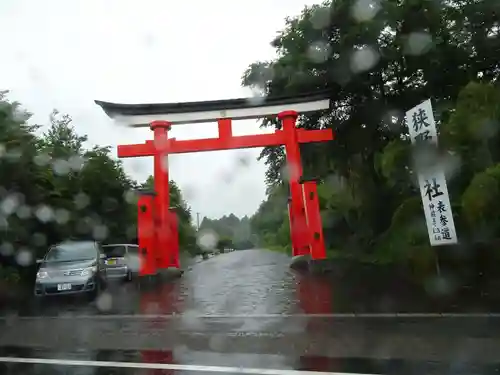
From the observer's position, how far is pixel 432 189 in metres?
10.4

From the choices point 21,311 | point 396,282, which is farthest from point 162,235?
point 396,282

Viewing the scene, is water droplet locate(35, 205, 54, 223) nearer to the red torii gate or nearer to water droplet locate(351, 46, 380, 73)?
the red torii gate

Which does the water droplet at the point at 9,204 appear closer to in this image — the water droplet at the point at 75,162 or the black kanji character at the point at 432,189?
the water droplet at the point at 75,162

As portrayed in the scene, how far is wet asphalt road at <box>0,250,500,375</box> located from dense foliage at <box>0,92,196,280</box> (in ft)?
12.9

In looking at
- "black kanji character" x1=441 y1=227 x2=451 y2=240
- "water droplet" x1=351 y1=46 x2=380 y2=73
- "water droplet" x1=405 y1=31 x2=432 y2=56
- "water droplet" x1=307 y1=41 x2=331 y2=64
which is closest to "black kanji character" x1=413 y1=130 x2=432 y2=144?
"black kanji character" x1=441 y1=227 x2=451 y2=240

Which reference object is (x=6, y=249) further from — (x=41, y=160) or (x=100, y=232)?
(x=100, y=232)

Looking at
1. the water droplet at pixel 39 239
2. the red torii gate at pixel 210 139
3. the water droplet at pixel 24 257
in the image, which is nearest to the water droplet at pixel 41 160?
the water droplet at pixel 39 239

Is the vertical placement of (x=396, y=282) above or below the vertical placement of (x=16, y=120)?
below

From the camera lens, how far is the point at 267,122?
69.6ft

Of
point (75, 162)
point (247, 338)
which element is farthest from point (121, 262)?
point (247, 338)

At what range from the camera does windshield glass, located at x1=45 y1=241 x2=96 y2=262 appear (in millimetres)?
12735

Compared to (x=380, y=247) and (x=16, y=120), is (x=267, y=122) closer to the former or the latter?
(x=380, y=247)

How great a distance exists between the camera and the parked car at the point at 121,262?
18.0 m

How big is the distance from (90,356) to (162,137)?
11.5 m
